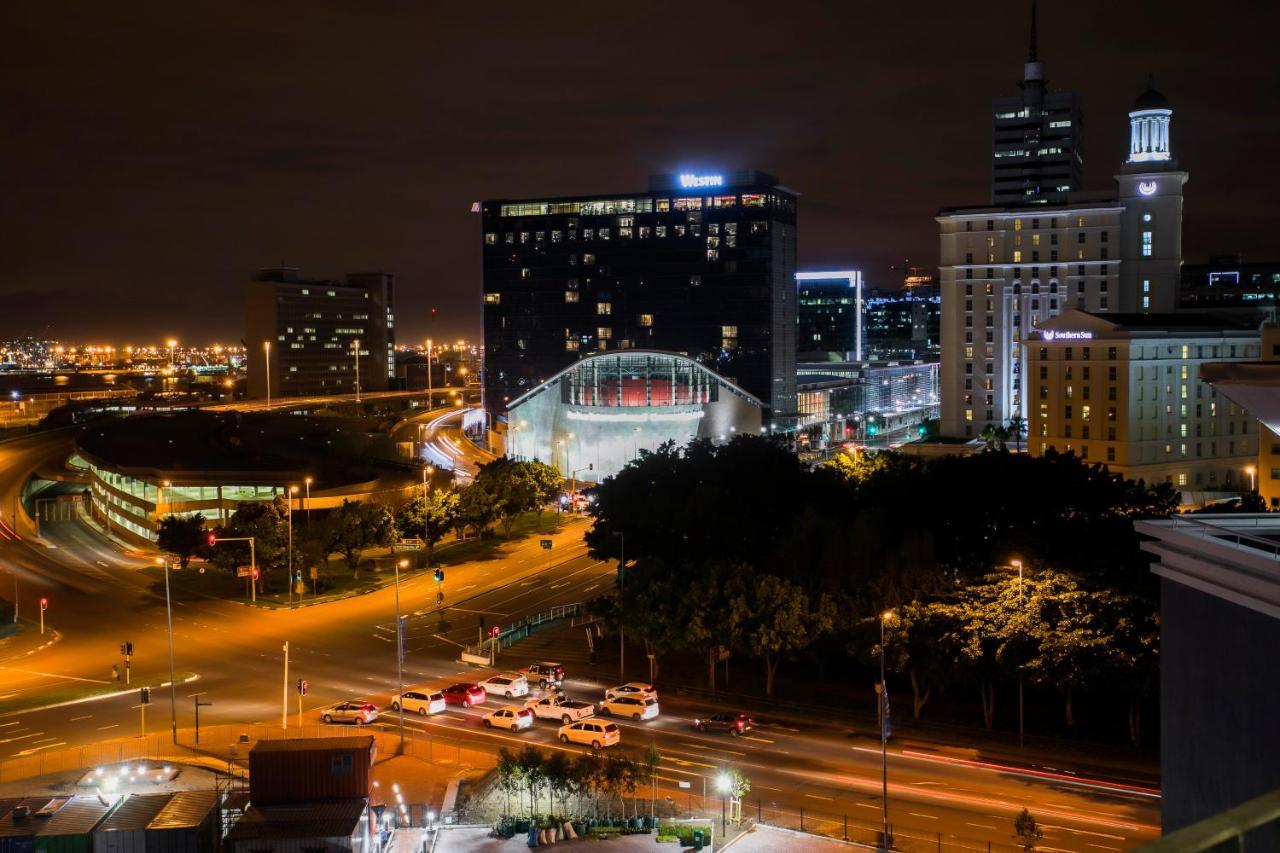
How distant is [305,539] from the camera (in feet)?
232

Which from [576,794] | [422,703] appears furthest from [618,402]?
[576,794]

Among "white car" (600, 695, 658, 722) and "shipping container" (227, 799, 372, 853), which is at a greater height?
"shipping container" (227, 799, 372, 853)

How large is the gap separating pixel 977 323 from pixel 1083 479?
79652 mm

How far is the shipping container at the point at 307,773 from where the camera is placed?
3356 cm

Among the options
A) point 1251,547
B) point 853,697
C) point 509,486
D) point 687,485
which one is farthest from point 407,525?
point 1251,547

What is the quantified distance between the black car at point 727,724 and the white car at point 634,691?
8.42 feet

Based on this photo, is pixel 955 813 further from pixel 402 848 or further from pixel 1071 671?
pixel 402 848

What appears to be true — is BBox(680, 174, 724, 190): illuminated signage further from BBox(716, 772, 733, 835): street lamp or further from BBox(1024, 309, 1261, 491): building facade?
BBox(716, 772, 733, 835): street lamp

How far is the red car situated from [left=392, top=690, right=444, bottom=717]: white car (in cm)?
91

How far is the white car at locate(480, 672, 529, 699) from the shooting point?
1965 inches

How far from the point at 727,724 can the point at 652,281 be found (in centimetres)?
12747

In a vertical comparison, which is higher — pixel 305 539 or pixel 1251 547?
pixel 1251 547

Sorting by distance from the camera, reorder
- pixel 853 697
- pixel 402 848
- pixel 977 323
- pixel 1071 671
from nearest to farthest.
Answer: pixel 402 848 → pixel 1071 671 → pixel 853 697 → pixel 977 323

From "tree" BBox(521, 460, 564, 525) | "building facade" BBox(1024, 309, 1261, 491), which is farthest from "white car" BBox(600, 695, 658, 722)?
"building facade" BBox(1024, 309, 1261, 491)
